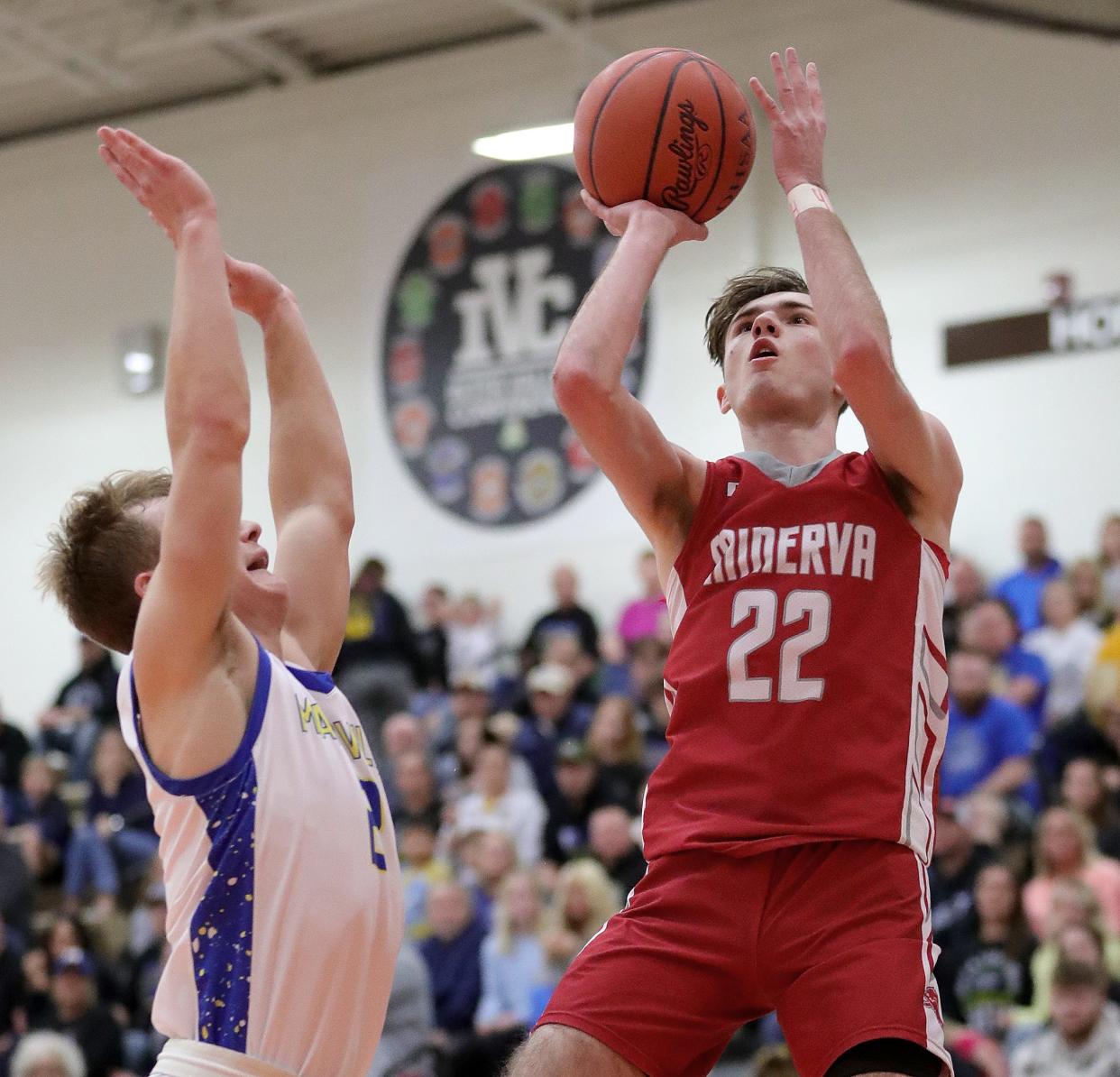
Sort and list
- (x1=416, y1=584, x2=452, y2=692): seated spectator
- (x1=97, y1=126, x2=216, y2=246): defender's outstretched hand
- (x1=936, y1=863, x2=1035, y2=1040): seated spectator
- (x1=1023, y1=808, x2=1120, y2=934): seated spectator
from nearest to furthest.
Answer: (x1=97, y1=126, x2=216, y2=246): defender's outstretched hand < (x1=936, y1=863, x2=1035, y2=1040): seated spectator < (x1=1023, y1=808, x2=1120, y2=934): seated spectator < (x1=416, y1=584, x2=452, y2=692): seated spectator

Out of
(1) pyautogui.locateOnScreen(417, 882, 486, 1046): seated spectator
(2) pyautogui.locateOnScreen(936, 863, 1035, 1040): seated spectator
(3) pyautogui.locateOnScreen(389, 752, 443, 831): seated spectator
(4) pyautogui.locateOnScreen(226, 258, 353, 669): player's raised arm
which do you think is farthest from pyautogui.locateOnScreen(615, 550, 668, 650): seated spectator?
(4) pyautogui.locateOnScreen(226, 258, 353, 669): player's raised arm

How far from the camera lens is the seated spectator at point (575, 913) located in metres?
9.53

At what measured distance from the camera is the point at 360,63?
1755 centimetres

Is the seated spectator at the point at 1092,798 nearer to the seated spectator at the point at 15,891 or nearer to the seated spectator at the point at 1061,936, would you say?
the seated spectator at the point at 1061,936

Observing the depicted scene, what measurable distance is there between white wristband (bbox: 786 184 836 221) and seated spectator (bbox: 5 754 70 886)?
1068 centimetres

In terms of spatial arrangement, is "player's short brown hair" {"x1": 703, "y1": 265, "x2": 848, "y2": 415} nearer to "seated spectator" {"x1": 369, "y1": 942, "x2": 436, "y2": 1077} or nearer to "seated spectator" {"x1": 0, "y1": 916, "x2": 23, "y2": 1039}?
"seated spectator" {"x1": 369, "y1": 942, "x2": 436, "y2": 1077}

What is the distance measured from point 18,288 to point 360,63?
14.7ft

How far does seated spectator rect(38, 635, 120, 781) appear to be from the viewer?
48.7 ft

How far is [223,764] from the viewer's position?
3.38 meters

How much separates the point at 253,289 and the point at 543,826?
7.73m

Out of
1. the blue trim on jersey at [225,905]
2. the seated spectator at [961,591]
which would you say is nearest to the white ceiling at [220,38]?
the seated spectator at [961,591]

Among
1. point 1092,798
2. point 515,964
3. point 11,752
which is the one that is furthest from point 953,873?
point 11,752

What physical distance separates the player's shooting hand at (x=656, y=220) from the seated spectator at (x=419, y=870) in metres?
7.23

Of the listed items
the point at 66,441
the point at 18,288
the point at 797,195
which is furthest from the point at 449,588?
the point at 797,195
